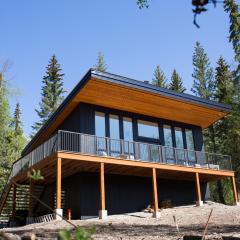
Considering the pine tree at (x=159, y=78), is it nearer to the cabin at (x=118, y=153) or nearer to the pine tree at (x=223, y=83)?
the pine tree at (x=223, y=83)

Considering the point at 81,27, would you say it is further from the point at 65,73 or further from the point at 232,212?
the point at 65,73

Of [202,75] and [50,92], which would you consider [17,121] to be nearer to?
[50,92]

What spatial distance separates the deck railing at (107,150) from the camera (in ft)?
54.8

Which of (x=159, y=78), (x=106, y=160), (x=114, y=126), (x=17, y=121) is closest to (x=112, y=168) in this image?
(x=106, y=160)

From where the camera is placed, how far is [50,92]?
43531mm

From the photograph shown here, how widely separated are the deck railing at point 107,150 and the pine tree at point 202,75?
1580 centimetres

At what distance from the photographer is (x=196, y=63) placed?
125 feet

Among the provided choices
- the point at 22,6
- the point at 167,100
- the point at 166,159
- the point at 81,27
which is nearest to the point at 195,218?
the point at 166,159

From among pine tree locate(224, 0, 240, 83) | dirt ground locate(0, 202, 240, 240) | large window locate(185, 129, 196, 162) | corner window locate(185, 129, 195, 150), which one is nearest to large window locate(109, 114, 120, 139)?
dirt ground locate(0, 202, 240, 240)

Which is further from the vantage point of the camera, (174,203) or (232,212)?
(174,203)

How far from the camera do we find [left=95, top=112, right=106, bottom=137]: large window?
18.0m

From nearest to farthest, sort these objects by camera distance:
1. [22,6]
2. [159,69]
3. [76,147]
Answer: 1. [22,6]
2. [76,147]
3. [159,69]

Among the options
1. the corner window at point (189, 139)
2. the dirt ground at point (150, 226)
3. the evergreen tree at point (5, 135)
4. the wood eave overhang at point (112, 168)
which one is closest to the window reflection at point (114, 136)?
the wood eave overhang at point (112, 168)

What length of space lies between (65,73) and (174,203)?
28730 millimetres
